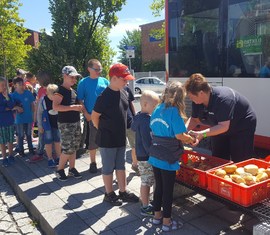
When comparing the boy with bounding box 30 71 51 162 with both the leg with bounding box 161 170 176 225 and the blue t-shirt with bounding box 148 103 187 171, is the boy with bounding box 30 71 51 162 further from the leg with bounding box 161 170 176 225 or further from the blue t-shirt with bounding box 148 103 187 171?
the leg with bounding box 161 170 176 225

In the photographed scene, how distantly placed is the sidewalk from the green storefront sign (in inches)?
86.5

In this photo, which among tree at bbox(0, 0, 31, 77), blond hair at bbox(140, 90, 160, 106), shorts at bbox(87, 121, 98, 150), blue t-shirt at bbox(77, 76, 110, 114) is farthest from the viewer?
tree at bbox(0, 0, 31, 77)

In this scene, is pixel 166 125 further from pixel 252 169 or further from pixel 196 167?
pixel 252 169

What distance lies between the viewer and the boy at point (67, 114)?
470cm

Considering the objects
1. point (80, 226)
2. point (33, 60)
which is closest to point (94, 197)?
point (80, 226)

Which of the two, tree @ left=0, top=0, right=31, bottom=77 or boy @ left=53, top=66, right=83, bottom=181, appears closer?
boy @ left=53, top=66, right=83, bottom=181

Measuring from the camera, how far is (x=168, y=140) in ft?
10.6

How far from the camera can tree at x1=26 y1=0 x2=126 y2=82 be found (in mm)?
7250

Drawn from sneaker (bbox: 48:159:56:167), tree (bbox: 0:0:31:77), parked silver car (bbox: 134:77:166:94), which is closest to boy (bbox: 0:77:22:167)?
sneaker (bbox: 48:159:56:167)

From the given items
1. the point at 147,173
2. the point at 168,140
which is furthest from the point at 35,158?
the point at 168,140

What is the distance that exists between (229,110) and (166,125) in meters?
0.77

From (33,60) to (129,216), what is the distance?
5.15m

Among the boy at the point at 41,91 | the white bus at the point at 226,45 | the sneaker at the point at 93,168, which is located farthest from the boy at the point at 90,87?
the white bus at the point at 226,45

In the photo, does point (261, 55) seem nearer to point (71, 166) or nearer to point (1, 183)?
point (71, 166)
